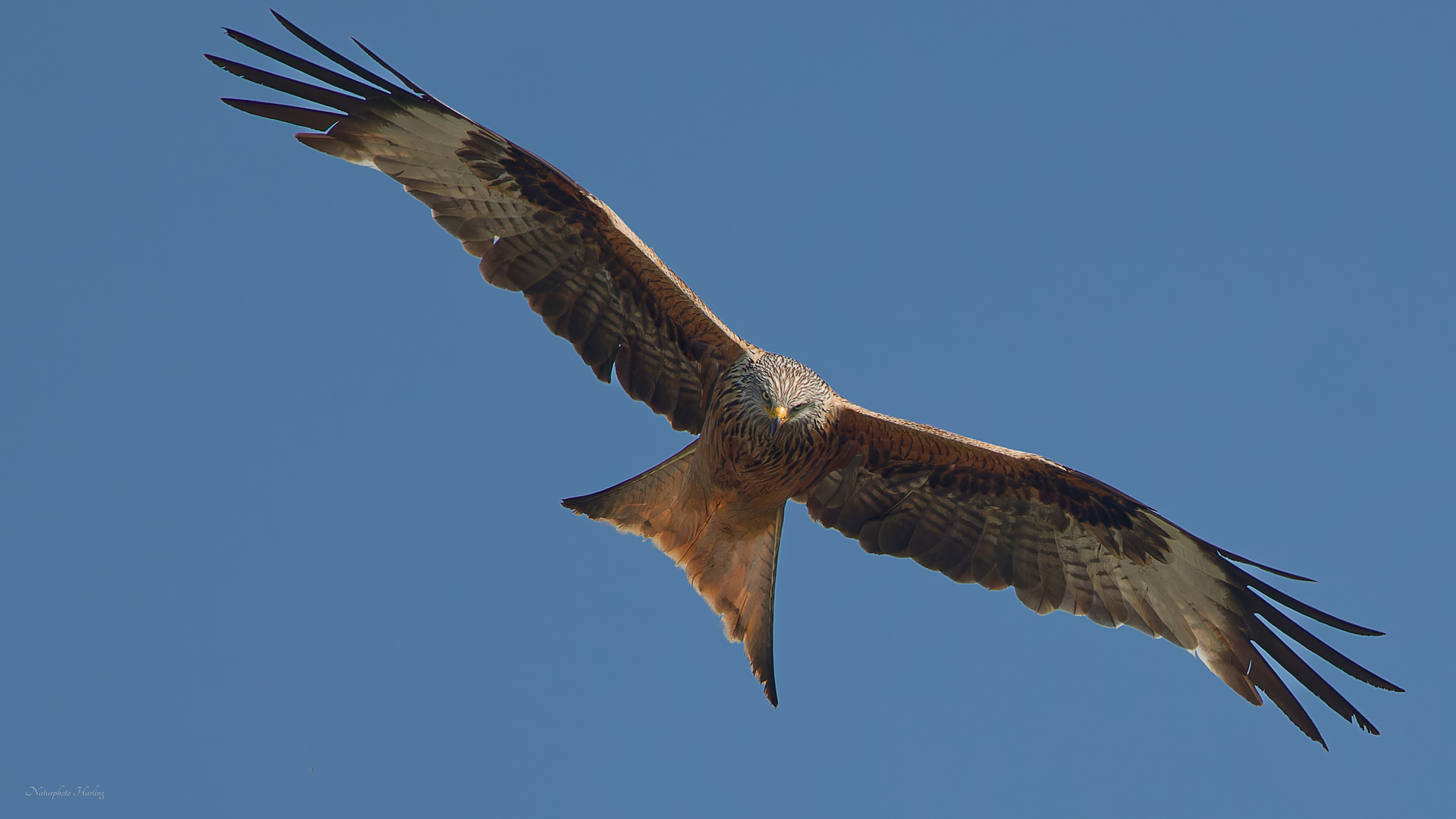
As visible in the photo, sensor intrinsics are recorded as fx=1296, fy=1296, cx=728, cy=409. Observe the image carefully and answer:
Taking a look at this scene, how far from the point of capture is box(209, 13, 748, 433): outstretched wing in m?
7.73

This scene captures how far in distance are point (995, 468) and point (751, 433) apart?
182cm

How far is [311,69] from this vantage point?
24.3 ft

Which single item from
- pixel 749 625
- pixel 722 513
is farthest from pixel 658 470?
pixel 749 625

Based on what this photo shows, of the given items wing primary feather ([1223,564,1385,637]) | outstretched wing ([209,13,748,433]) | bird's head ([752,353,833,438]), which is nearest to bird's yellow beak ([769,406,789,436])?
bird's head ([752,353,833,438])

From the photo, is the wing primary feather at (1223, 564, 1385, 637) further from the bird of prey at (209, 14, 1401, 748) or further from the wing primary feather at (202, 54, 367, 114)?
the wing primary feather at (202, 54, 367, 114)

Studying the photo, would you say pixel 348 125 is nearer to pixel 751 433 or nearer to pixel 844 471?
pixel 751 433

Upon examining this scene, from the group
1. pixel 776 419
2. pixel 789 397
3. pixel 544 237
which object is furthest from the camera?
pixel 544 237

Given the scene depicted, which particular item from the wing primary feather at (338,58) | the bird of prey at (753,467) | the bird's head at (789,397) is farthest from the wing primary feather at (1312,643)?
the wing primary feather at (338,58)

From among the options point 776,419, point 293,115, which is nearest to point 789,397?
point 776,419

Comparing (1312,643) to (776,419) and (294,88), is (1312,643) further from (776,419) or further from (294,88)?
(294,88)

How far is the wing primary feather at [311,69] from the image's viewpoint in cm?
693

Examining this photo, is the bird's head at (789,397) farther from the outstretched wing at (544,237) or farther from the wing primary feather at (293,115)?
the wing primary feather at (293,115)

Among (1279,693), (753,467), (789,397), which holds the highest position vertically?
(789,397)

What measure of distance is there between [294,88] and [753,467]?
134 inches
